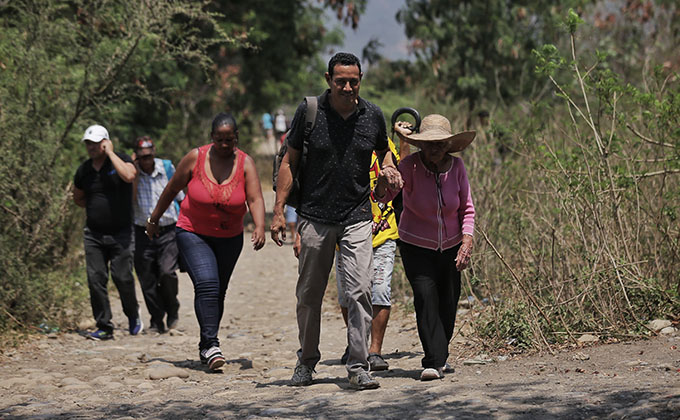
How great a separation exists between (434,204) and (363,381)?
3.99 ft

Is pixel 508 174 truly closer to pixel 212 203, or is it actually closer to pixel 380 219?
pixel 380 219

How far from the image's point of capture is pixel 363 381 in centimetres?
603

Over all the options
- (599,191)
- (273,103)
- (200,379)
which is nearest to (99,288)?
(200,379)

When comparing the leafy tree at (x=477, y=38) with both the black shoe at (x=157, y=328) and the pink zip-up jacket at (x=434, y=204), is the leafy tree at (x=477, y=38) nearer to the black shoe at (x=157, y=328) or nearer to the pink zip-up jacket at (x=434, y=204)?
the black shoe at (x=157, y=328)

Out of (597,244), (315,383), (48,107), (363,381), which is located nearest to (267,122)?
(48,107)

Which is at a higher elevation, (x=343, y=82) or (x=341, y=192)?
(x=343, y=82)

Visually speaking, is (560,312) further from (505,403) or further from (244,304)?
(244,304)

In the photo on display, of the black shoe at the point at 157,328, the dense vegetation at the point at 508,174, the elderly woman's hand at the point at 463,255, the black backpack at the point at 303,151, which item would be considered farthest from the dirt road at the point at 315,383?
the black backpack at the point at 303,151

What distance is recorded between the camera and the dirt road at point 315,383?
517 centimetres

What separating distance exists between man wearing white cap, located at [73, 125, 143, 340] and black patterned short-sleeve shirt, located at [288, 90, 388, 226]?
11.2 feet

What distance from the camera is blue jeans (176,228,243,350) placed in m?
7.35

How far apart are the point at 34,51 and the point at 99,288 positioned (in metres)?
2.65

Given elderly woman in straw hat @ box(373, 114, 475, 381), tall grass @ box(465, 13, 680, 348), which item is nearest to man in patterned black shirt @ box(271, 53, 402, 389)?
elderly woman in straw hat @ box(373, 114, 475, 381)

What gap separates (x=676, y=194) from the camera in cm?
745
